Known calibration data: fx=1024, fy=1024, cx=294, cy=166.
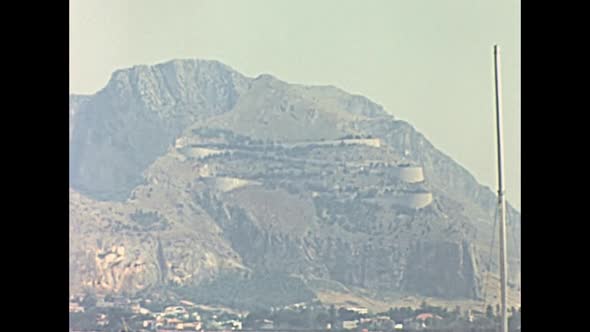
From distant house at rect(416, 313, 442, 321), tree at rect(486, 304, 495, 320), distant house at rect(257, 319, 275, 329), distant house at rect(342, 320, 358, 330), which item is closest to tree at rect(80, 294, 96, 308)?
distant house at rect(257, 319, 275, 329)

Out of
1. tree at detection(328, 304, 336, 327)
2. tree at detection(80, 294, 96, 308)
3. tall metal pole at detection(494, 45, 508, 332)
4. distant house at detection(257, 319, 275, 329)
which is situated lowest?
distant house at detection(257, 319, 275, 329)

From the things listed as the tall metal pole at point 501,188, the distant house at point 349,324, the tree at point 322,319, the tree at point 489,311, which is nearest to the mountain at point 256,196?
the tree at point 322,319

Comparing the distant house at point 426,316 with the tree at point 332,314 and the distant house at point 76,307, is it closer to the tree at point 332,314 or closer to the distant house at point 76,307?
the tree at point 332,314

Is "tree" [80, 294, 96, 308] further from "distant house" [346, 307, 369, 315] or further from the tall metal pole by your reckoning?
the tall metal pole

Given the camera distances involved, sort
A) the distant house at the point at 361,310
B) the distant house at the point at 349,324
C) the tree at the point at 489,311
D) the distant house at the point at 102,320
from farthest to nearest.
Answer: the distant house at the point at 102,320
the distant house at the point at 361,310
the tree at the point at 489,311
the distant house at the point at 349,324

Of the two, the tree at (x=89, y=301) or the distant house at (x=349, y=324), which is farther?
the tree at (x=89, y=301)
